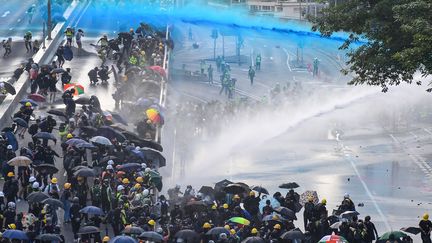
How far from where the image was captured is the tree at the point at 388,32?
4484 cm

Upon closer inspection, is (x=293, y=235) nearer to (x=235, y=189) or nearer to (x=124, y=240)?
(x=124, y=240)

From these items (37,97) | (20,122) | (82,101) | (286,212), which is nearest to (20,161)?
(20,122)

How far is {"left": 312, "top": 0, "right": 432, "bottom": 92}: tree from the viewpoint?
4484 centimetres

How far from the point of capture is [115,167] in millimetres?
47000

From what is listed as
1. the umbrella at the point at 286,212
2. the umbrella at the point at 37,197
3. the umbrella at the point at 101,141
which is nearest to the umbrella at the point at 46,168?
the umbrella at the point at 101,141

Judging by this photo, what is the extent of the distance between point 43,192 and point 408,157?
116ft

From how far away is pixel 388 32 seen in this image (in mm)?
49031

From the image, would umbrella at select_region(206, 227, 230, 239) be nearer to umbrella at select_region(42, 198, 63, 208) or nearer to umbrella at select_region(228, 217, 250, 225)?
umbrella at select_region(228, 217, 250, 225)

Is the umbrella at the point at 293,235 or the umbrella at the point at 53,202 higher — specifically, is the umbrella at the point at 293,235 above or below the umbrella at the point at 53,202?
below

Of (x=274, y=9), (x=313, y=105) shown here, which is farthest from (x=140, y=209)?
(x=274, y=9)

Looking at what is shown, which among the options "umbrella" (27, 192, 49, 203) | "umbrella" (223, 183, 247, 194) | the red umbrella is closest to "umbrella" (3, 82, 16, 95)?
the red umbrella

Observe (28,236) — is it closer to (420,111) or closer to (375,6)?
(375,6)

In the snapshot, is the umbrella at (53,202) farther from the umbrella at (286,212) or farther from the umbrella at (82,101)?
the umbrella at (82,101)

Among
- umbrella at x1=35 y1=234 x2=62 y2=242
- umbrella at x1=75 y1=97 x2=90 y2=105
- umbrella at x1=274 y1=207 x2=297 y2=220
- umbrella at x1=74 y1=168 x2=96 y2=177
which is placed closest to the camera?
umbrella at x1=35 y1=234 x2=62 y2=242
